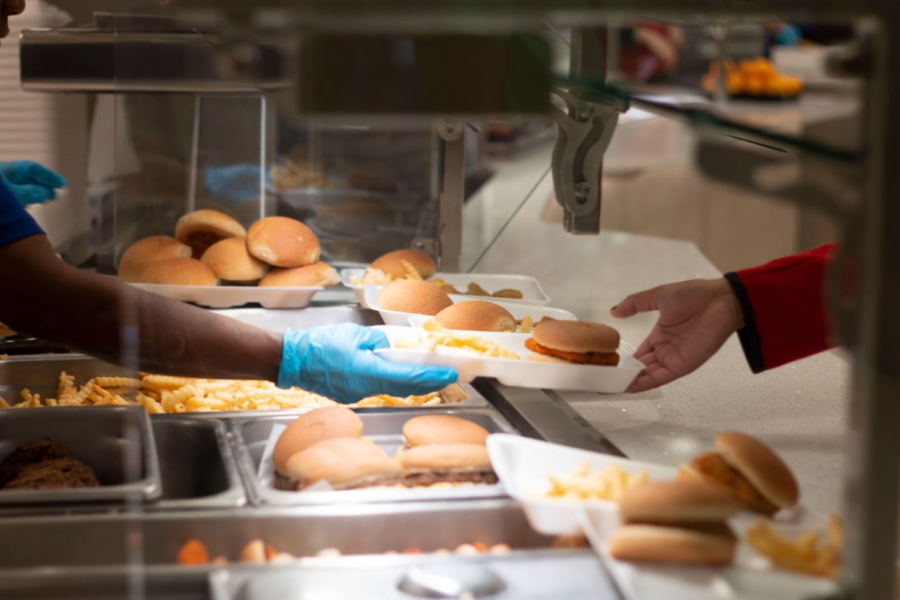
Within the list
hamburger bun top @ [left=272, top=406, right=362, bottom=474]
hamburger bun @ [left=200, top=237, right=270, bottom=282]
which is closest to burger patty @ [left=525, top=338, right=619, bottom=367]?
hamburger bun top @ [left=272, top=406, right=362, bottom=474]

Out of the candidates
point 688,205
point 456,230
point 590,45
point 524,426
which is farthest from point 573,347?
point 456,230

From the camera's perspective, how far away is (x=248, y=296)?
5.81 ft

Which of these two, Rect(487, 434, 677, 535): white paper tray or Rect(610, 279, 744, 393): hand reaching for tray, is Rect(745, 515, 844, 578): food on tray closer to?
Rect(487, 434, 677, 535): white paper tray

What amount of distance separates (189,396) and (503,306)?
0.59 metres

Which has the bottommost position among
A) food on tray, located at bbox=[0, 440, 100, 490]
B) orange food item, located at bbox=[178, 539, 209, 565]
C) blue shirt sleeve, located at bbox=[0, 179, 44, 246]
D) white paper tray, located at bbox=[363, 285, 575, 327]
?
food on tray, located at bbox=[0, 440, 100, 490]

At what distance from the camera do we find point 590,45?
77 centimetres

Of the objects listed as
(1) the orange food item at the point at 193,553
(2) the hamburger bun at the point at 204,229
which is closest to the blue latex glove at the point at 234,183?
(2) the hamburger bun at the point at 204,229

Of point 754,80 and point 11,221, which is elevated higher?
point 754,80

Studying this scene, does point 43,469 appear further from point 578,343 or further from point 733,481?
point 733,481

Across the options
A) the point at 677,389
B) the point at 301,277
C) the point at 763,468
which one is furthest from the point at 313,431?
the point at 301,277

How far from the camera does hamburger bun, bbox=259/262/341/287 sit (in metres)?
1.76

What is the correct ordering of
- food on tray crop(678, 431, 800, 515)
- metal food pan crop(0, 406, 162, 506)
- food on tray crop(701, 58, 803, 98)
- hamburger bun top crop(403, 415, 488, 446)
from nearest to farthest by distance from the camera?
food on tray crop(701, 58, 803, 98)
food on tray crop(678, 431, 800, 515)
hamburger bun top crop(403, 415, 488, 446)
metal food pan crop(0, 406, 162, 506)

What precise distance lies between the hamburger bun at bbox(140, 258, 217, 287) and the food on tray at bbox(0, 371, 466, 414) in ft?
0.72

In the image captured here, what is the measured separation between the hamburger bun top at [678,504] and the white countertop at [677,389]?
0.31 ft
